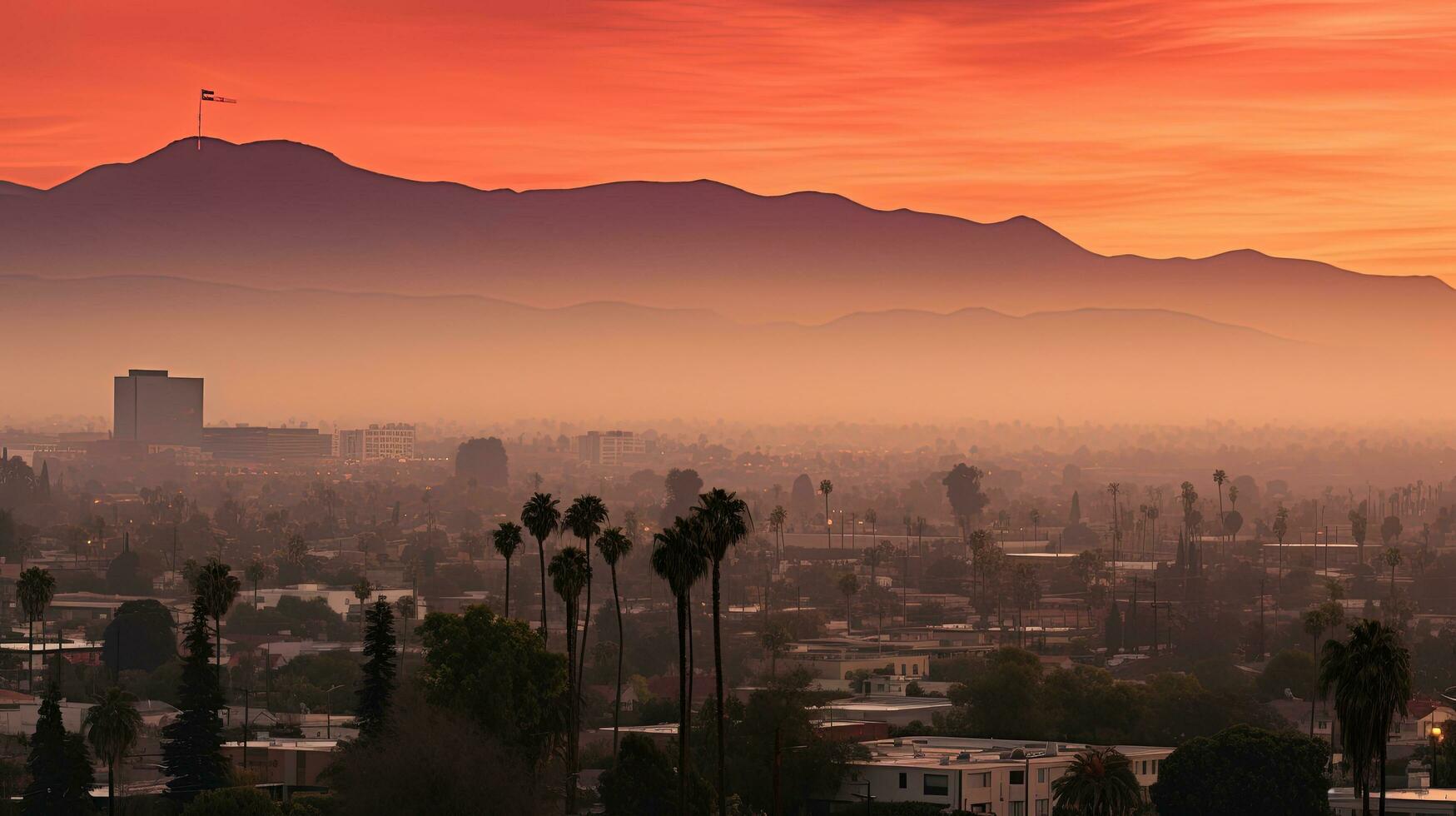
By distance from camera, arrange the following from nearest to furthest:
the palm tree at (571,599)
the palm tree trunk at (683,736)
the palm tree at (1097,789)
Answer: the palm tree trunk at (683,736) < the palm tree at (1097,789) < the palm tree at (571,599)

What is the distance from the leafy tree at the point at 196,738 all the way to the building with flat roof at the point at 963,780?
2532 cm

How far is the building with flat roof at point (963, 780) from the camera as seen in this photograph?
Result: 9756 cm

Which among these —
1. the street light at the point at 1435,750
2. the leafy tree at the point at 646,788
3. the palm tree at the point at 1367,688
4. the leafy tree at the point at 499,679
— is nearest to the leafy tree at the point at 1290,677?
the street light at the point at 1435,750

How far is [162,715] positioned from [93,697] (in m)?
4.47

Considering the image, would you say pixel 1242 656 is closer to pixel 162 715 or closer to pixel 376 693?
pixel 162 715

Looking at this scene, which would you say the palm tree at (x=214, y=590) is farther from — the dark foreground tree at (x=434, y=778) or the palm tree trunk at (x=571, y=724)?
the dark foreground tree at (x=434, y=778)

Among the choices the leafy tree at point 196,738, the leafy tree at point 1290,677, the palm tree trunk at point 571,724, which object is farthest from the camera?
the leafy tree at point 1290,677

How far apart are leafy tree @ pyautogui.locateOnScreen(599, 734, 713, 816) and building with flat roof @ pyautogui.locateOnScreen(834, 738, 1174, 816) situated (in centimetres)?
1528

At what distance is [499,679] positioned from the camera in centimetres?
8981

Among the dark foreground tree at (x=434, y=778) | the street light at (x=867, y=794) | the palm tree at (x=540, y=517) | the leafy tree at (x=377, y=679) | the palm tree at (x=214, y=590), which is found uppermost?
the palm tree at (x=540, y=517)

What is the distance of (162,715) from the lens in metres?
144

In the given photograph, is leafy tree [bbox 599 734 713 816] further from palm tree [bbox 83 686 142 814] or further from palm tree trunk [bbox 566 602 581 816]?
palm tree [bbox 83 686 142 814]

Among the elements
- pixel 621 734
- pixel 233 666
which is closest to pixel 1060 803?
pixel 621 734

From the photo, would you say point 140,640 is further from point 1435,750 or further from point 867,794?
point 1435,750
